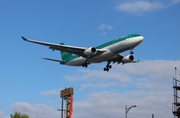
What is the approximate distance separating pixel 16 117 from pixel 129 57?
2492cm

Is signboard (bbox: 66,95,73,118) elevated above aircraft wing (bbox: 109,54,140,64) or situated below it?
below

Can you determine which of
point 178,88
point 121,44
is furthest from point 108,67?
point 178,88

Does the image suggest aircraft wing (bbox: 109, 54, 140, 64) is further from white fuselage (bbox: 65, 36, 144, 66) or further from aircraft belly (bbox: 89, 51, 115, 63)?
white fuselage (bbox: 65, 36, 144, 66)

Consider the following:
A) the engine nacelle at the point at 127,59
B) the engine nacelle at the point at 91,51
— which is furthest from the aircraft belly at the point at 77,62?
the engine nacelle at the point at 127,59

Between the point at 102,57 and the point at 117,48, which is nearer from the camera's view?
the point at 117,48

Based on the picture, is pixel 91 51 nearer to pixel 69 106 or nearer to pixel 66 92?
pixel 66 92

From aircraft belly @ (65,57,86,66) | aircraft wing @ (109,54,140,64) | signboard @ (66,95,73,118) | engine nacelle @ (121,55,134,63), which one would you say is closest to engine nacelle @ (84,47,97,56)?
aircraft belly @ (65,57,86,66)

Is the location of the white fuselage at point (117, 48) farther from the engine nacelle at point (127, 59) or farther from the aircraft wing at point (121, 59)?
the engine nacelle at point (127, 59)

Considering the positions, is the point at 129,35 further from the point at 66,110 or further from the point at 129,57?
the point at 66,110

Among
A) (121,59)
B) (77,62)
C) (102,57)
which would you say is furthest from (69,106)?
(121,59)

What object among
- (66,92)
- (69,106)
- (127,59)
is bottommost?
(69,106)

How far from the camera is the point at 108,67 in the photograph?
241ft

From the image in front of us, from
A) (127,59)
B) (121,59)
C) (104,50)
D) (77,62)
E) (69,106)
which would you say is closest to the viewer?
(69,106)

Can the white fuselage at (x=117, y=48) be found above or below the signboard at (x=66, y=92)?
above
